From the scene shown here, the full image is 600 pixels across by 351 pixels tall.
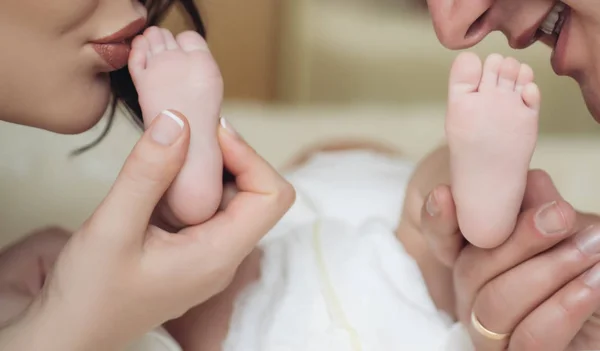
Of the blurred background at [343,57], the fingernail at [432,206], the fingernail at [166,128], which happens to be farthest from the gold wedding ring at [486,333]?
the blurred background at [343,57]

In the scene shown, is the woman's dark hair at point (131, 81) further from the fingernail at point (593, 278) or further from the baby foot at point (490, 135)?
the fingernail at point (593, 278)

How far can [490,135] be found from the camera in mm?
601

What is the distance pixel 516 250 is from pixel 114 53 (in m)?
0.38

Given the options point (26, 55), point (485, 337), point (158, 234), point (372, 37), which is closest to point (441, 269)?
point (485, 337)

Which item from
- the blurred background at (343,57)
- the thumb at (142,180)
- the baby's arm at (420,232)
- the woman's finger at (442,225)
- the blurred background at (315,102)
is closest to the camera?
the thumb at (142,180)

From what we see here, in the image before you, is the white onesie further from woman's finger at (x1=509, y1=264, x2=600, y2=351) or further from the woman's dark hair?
the woman's dark hair

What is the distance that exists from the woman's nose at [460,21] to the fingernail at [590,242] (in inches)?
7.4

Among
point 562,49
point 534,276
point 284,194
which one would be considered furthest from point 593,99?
point 284,194

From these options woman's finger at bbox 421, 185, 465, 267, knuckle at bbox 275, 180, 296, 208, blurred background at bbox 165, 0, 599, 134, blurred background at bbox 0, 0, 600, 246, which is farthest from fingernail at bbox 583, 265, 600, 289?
blurred background at bbox 165, 0, 599, 134

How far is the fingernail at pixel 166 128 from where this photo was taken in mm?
562

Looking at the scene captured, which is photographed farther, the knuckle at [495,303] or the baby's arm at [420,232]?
the baby's arm at [420,232]

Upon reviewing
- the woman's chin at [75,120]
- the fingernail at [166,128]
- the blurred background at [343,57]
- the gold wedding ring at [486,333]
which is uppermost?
the fingernail at [166,128]

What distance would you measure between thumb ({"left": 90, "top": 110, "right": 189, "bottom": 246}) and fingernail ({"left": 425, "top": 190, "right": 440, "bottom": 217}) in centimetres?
23

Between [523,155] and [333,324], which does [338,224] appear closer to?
[333,324]
